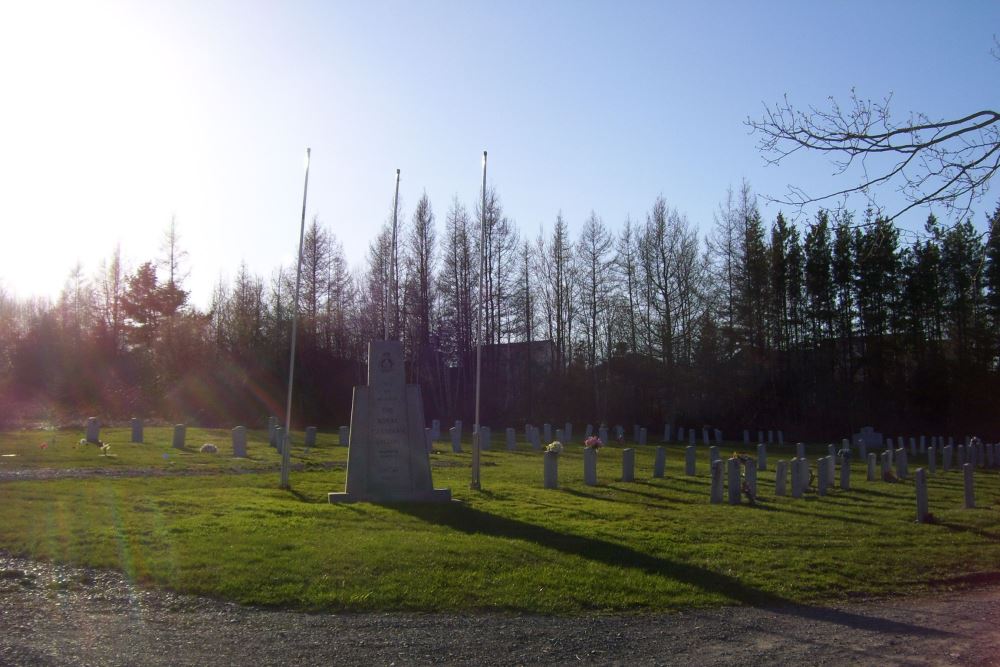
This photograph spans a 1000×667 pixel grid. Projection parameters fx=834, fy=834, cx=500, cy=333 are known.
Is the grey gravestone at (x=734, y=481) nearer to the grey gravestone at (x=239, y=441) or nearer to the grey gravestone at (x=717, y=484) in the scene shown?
the grey gravestone at (x=717, y=484)

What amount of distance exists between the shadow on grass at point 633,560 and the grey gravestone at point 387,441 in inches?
34.5

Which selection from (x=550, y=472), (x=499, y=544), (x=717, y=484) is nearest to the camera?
(x=499, y=544)

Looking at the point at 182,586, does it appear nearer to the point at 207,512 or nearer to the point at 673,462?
the point at 207,512

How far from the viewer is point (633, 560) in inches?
380

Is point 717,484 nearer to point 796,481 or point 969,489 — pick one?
point 796,481

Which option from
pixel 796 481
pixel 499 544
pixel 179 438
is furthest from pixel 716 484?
pixel 179 438

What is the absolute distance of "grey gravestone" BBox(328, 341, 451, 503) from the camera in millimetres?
14805

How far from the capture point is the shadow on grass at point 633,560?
7.61 m

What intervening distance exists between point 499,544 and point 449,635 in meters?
A: 3.60

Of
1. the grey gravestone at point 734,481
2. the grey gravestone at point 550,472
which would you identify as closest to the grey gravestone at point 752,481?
the grey gravestone at point 734,481

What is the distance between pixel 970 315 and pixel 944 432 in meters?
8.53

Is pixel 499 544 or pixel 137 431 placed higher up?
pixel 137 431

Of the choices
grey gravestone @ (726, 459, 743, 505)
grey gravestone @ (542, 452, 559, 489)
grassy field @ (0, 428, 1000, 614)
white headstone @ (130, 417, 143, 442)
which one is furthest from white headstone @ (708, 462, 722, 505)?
white headstone @ (130, 417, 143, 442)

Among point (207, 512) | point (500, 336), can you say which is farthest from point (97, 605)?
point (500, 336)
